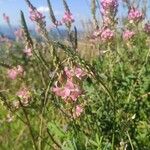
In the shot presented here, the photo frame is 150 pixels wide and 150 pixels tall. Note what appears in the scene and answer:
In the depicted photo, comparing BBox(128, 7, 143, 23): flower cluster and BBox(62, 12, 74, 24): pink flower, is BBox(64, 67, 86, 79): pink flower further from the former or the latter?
BBox(128, 7, 143, 23): flower cluster

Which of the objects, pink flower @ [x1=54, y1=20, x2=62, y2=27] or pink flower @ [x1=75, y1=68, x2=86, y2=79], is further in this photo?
pink flower @ [x1=54, y1=20, x2=62, y2=27]

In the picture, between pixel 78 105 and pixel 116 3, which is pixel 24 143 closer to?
pixel 116 3

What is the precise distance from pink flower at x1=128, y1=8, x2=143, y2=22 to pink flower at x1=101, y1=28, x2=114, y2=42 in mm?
992

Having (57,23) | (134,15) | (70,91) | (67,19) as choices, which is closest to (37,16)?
(57,23)

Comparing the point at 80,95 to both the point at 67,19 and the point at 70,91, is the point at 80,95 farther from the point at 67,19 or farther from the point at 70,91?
the point at 67,19

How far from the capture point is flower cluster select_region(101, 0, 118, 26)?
10.6 ft

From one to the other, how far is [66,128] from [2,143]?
0.90 metres

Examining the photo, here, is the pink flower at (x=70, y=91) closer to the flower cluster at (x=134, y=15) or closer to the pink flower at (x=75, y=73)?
the pink flower at (x=75, y=73)

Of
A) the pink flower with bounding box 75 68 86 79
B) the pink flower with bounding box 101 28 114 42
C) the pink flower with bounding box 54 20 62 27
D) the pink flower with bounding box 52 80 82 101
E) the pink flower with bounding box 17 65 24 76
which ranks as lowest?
the pink flower with bounding box 52 80 82 101

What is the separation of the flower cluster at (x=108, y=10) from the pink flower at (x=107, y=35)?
0.13m

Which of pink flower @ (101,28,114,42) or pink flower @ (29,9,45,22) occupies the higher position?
pink flower @ (29,9,45,22)

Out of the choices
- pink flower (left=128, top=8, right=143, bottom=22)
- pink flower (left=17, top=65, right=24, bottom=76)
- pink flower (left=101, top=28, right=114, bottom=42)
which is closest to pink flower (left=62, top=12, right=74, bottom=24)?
pink flower (left=101, top=28, right=114, bottom=42)

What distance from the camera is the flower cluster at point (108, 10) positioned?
3218 millimetres

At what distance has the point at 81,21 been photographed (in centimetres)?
801
